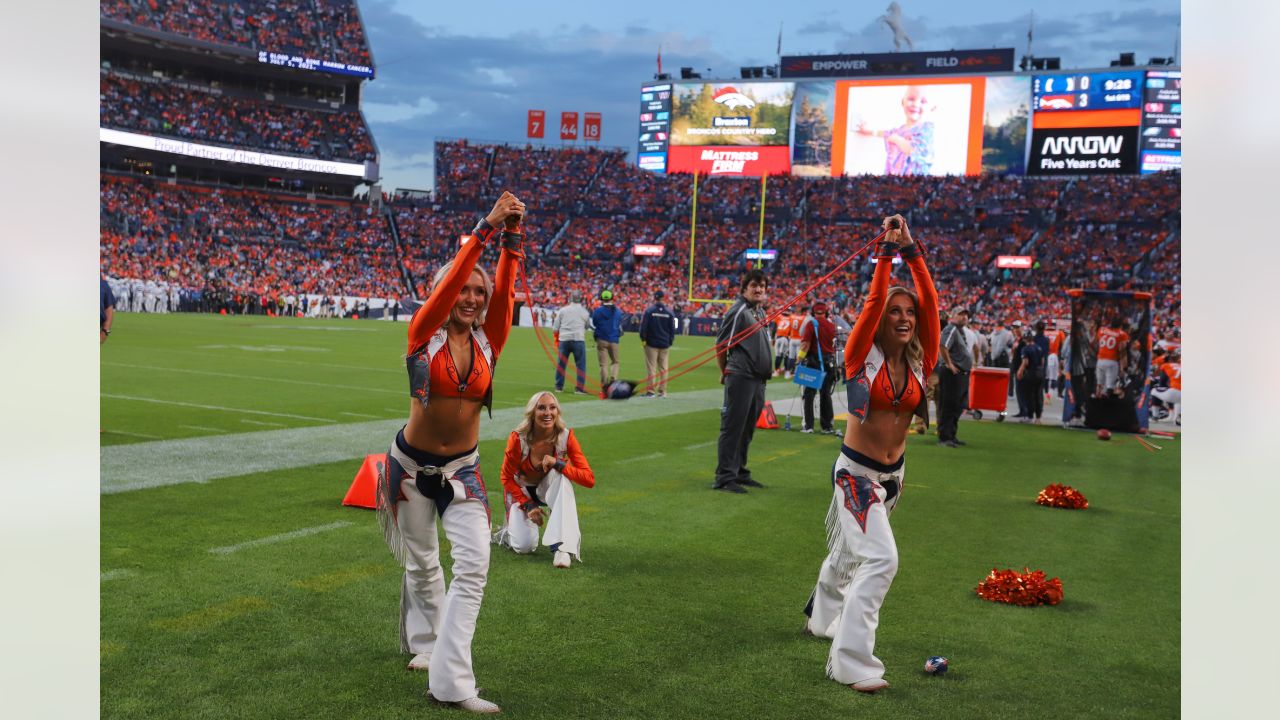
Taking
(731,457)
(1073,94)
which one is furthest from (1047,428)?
(1073,94)

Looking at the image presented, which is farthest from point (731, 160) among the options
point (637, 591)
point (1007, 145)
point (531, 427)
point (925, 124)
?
point (637, 591)

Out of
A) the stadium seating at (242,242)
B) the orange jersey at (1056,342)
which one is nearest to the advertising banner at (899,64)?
the stadium seating at (242,242)

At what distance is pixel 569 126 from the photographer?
2869 inches

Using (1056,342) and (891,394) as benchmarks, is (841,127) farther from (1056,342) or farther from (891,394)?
(891,394)

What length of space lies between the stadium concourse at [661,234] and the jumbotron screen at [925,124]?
4.56 metres

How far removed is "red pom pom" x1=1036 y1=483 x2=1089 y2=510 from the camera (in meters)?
9.47

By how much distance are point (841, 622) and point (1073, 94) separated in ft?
164

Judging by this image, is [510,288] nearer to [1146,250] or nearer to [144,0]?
[1146,250]

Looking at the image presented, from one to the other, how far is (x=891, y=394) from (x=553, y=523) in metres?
2.67

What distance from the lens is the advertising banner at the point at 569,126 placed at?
72.4 m

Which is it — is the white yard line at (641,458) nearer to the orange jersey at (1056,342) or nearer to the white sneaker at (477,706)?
the white sneaker at (477,706)

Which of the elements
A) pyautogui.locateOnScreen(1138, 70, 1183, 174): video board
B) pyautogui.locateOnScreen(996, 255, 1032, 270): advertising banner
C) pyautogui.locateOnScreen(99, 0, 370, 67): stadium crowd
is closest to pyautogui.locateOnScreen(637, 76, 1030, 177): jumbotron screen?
pyautogui.locateOnScreen(996, 255, 1032, 270): advertising banner

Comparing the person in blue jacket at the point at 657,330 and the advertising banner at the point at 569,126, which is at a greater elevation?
the advertising banner at the point at 569,126

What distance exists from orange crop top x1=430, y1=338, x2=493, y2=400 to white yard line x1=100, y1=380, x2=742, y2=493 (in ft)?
16.8
